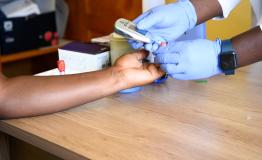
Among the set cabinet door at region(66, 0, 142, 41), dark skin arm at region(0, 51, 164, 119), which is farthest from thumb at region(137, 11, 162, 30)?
cabinet door at region(66, 0, 142, 41)

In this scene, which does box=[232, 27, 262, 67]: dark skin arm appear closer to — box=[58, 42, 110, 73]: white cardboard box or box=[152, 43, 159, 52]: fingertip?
box=[152, 43, 159, 52]: fingertip

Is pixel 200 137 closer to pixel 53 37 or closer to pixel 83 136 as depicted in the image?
pixel 83 136

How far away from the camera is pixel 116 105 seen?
1.03 m

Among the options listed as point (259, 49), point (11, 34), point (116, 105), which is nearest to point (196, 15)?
point (259, 49)

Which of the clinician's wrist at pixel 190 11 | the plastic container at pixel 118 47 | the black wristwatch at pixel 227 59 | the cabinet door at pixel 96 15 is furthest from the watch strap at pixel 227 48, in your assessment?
the cabinet door at pixel 96 15

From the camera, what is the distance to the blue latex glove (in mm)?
1006

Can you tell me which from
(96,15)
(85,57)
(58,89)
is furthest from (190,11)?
(96,15)

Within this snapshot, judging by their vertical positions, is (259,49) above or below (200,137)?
above

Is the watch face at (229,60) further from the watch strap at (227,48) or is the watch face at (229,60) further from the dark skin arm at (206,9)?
the dark skin arm at (206,9)

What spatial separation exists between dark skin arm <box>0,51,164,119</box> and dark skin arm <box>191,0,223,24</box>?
250 millimetres

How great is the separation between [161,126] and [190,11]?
1.26 ft

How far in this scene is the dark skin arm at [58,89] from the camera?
98cm

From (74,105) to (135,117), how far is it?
0.16 meters

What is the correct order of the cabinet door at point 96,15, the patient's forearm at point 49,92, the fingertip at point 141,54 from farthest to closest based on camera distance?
the cabinet door at point 96,15
the fingertip at point 141,54
the patient's forearm at point 49,92
